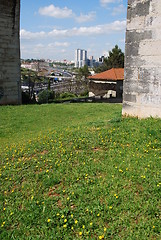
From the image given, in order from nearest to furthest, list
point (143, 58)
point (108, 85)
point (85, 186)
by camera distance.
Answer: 1. point (85, 186)
2. point (143, 58)
3. point (108, 85)

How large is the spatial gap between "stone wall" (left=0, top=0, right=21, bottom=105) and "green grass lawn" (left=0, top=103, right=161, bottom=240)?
11.5 m

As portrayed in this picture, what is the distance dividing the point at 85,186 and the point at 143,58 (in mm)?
3906

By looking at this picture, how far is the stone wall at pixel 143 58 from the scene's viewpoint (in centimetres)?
561

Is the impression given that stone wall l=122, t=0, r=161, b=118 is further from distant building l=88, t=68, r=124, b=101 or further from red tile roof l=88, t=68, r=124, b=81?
red tile roof l=88, t=68, r=124, b=81

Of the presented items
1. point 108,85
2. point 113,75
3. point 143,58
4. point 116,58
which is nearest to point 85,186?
point 143,58

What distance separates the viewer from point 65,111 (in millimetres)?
11922

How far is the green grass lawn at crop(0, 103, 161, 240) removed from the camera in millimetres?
2658

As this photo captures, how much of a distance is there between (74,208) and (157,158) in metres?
1.78

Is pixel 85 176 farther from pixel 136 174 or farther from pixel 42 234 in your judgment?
pixel 42 234

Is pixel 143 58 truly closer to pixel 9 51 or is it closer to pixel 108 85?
pixel 9 51

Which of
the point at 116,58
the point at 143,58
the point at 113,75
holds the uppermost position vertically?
the point at 116,58

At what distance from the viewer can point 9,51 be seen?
15695 millimetres

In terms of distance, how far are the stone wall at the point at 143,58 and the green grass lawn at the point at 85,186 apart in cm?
72

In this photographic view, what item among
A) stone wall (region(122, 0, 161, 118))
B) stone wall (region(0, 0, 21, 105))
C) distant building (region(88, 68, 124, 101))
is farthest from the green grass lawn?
distant building (region(88, 68, 124, 101))
